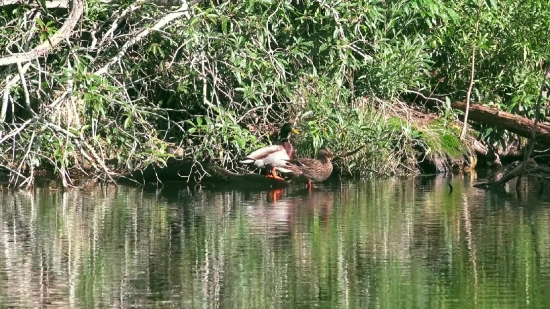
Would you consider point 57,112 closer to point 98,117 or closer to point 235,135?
point 98,117

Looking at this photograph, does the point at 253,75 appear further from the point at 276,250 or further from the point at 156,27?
the point at 276,250

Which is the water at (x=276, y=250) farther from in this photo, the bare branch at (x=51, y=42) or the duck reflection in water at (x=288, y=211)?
the bare branch at (x=51, y=42)

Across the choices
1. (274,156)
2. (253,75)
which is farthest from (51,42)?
(274,156)

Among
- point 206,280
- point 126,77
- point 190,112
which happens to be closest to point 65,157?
point 126,77

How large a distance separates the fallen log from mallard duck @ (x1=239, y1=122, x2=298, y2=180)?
2742 millimetres

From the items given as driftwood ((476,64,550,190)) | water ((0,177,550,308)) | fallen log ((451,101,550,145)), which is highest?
fallen log ((451,101,550,145))

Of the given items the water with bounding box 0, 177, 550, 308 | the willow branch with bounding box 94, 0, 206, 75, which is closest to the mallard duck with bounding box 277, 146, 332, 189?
the water with bounding box 0, 177, 550, 308

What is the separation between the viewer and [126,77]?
15.5 m

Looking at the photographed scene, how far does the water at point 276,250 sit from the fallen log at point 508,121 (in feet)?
5.47

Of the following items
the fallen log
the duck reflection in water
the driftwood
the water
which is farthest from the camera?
the fallen log

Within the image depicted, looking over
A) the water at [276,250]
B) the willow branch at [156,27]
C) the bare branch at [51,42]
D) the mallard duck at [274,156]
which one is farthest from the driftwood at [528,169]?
the bare branch at [51,42]

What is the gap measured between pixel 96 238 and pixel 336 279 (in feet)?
9.66

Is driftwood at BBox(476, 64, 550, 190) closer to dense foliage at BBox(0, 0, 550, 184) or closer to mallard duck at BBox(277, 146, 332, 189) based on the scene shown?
dense foliage at BBox(0, 0, 550, 184)

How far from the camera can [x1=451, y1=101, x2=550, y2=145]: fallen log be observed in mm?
15797
